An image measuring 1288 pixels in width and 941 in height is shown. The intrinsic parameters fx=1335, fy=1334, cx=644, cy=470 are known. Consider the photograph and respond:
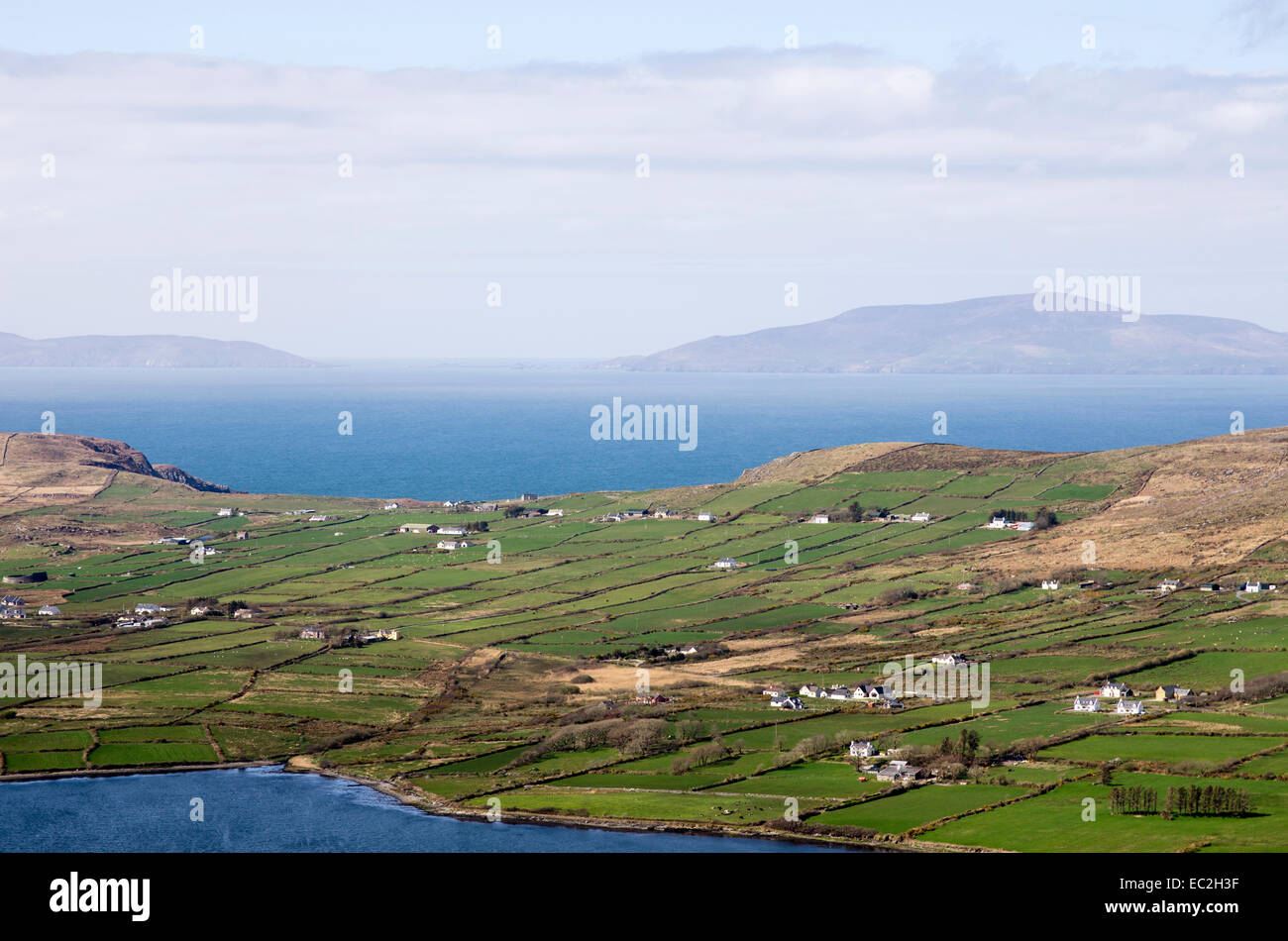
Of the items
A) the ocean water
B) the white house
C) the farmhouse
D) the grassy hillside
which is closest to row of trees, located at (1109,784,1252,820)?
the grassy hillside

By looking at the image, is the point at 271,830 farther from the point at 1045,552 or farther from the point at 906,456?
the point at 906,456

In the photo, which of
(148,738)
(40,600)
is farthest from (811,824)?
(40,600)

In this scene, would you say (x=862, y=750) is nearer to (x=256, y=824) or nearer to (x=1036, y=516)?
(x=256, y=824)

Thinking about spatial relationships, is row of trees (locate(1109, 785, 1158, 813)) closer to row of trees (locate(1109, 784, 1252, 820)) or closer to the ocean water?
row of trees (locate(1109, 784, 1252, 820))

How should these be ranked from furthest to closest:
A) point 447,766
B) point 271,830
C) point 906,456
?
point 906,456
point 447,766
point 271,830

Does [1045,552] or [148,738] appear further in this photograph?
[1045,552]

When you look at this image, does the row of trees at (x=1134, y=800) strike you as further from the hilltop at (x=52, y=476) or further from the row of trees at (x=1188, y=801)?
the hilltop at (x=52, y=476)

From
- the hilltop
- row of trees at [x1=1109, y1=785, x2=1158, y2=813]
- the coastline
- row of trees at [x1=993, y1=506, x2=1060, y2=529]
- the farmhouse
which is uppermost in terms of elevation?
the hilltop
